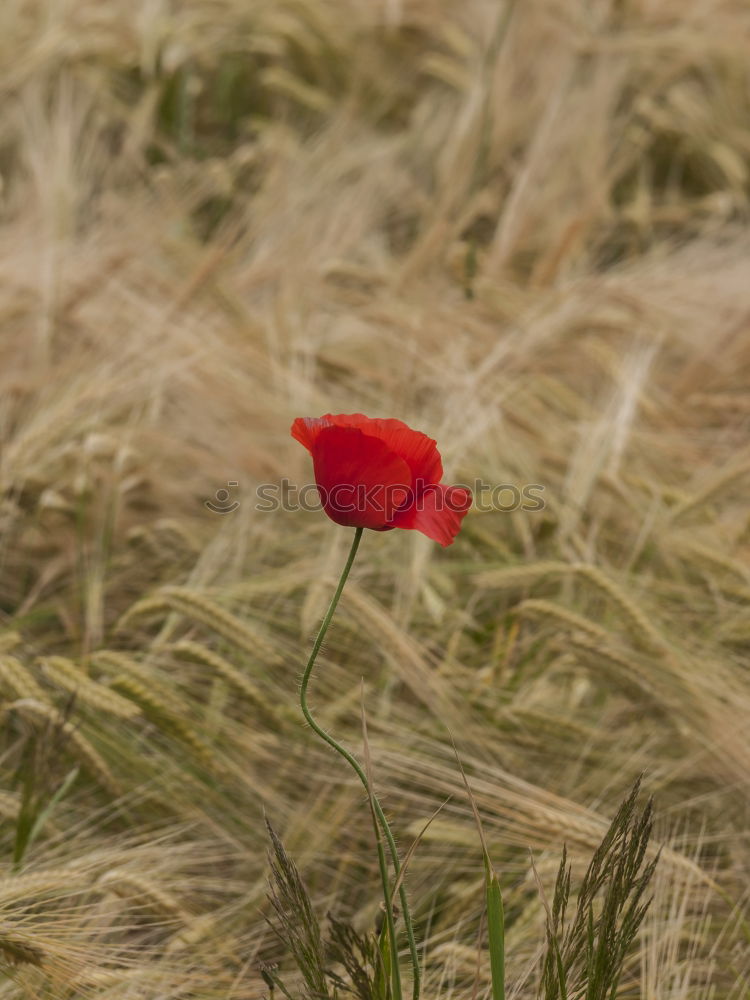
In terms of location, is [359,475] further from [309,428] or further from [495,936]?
[495,936]

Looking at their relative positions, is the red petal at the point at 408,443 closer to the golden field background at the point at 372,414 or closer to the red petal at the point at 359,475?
the red petal at the point at 359,475

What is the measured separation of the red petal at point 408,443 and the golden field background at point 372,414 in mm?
299

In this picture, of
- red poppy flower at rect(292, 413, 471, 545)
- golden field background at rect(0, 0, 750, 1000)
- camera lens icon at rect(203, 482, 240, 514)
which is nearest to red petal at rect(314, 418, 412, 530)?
red poppy flower at rect(292, 413, 471, 545)

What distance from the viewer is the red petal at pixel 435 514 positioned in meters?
→ 0.47

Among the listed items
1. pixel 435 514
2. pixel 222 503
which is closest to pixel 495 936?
pixel 435 514

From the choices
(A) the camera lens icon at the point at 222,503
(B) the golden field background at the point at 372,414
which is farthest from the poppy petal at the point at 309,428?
(A) the camera lens icon at the point at 222,503

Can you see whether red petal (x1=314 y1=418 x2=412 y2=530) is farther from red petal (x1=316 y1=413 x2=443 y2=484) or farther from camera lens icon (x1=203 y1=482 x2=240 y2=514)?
camera lens icon (x1=203 y1=482 x2=240 y2=514)

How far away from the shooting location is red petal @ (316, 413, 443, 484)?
47 cm

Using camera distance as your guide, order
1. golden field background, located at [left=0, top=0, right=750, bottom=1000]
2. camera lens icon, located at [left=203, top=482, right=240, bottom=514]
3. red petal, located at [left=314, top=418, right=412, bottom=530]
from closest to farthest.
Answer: red petal, located at [left=314, top=418, right=412, bottom=530] < golden field background, located at [left=0, top=0, right=750, bottom=1000] < camera lens icon, located at [left=203, top=482, right=240, bottom=514]

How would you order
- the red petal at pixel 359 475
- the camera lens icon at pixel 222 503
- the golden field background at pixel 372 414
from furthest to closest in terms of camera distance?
the camera lens icon at pixel 222 503, the golden field background at pixel 372 414, the red petal at pixel 359 475

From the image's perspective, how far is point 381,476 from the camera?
1.51ft

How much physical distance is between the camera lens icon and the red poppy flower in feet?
1.88

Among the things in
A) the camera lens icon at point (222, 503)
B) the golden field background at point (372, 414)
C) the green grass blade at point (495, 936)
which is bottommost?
the camera lens icon at point (222, 503)

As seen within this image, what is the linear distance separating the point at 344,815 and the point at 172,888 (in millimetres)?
136
